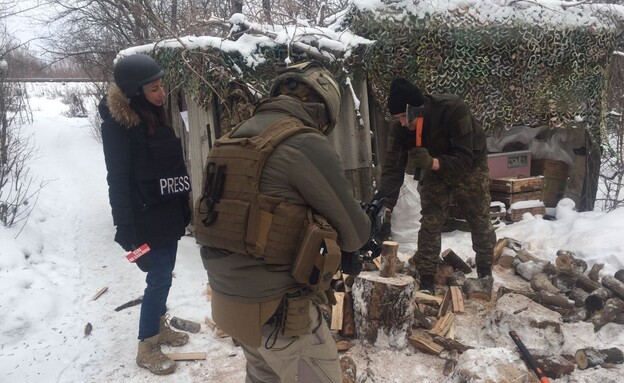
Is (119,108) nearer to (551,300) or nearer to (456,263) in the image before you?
(456,263)

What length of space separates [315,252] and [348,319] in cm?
204

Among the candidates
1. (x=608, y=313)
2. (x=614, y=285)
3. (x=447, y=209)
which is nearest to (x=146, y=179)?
(x=447, y=209)

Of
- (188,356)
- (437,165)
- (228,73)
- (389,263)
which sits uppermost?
(228,73)

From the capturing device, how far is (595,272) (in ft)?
14.5

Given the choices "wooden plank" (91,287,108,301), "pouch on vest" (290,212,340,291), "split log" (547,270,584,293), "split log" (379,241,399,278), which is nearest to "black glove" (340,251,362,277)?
"pouch on vest" (290,212,340,291)

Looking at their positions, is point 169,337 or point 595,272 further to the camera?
point 595,272

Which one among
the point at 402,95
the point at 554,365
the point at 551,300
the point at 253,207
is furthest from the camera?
the point at 551,300

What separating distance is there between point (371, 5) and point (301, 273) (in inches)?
183

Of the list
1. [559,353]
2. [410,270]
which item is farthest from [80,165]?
[559,353]

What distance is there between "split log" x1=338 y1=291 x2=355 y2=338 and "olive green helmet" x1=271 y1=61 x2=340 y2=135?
2.02 metres

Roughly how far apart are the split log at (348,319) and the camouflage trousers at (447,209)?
1.01 meters

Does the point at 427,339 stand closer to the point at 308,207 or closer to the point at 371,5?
the point at 308,207

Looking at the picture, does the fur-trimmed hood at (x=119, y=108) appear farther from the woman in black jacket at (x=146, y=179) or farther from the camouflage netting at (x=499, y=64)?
the camouflage netting at (x=499, y=64)

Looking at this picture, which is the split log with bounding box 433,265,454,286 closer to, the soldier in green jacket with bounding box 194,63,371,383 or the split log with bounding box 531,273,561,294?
the split log with bounding box 531,273,561,294
